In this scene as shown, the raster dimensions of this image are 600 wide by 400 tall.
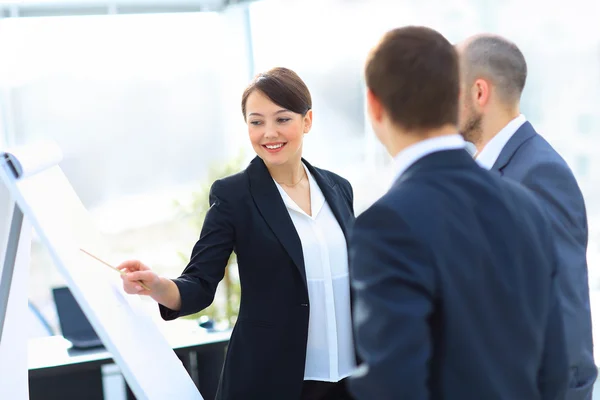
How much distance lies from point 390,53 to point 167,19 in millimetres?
5721

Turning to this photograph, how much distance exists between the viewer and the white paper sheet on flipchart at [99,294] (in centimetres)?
179

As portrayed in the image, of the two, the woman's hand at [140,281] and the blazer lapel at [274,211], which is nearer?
the woman's hand at [140,281]

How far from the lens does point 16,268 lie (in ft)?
6.77

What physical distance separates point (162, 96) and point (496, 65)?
16.7 feet

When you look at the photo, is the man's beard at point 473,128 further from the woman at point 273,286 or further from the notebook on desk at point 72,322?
the notebook on desk at point 72,322

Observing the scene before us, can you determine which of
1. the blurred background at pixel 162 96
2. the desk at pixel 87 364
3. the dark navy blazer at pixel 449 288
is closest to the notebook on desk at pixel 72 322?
the desk at pixel 87 364

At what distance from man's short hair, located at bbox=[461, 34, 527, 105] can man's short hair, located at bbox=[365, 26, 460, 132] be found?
0.71 metres

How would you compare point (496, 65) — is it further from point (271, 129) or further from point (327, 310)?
point (327, 310)

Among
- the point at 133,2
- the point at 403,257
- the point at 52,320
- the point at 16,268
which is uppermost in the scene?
the point at 133,2

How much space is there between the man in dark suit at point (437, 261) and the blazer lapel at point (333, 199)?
0.97m

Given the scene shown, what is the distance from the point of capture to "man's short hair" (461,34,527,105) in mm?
1945

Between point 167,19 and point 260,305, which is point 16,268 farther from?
point 167,19

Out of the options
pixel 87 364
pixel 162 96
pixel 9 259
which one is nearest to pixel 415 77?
pixel 9 259

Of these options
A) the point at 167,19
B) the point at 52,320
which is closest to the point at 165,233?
the point at 52,320
